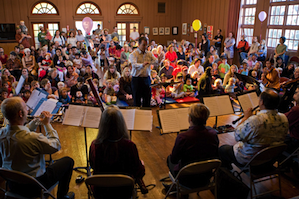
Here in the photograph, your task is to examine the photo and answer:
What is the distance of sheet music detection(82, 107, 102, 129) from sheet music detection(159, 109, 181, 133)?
0.78m

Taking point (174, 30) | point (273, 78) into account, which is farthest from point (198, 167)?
point (174, 30)

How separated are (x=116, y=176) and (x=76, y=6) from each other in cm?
1342

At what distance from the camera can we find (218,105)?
12.0 feet

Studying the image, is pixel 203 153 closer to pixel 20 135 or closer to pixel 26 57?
pixel 20 135

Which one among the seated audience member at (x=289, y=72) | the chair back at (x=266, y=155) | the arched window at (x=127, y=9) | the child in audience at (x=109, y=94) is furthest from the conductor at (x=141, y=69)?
the arched window at (x=127, y=9)

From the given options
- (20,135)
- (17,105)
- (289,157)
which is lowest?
(289,157)

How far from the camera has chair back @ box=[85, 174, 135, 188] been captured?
6.23ft

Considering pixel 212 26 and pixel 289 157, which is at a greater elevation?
pixel 212 26

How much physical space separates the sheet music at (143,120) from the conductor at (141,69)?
5.39ft

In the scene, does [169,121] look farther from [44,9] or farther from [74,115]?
[44,9]

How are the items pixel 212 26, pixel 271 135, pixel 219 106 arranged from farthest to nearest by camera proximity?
pixel 212 26
pixel 219 106
pixel 271 135

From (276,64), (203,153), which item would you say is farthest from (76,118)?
(276,64)

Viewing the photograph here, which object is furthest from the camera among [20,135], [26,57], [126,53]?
[126,53]

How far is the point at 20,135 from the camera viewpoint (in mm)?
2135
